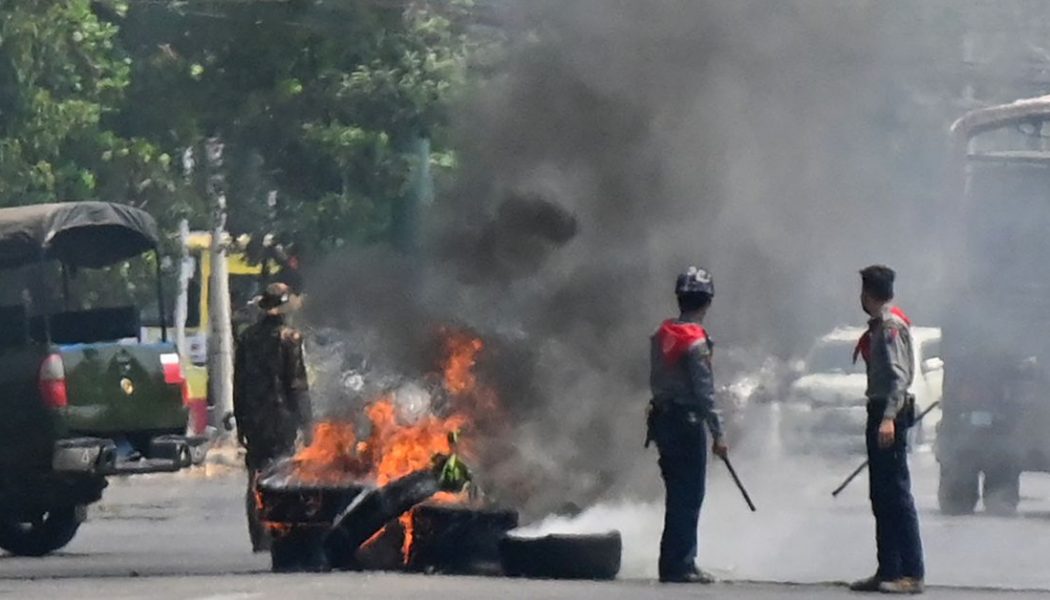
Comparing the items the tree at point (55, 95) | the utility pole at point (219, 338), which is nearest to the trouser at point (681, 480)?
Answer: the tree at point (55, 95)

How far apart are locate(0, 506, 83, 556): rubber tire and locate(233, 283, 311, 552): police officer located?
1.74 metres

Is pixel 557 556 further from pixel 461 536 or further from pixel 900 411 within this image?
pixel 900 411

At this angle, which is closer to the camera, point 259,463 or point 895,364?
point 895,364

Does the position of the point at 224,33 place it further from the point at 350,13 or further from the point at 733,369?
the point at 733,369

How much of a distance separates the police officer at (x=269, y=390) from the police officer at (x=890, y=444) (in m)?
4.17

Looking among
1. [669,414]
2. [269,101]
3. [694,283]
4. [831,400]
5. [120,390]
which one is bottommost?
[831,400]

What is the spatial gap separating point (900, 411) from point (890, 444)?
17cm

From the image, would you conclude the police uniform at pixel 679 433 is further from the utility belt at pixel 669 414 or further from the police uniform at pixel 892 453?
the police uniform at pixel 892 453

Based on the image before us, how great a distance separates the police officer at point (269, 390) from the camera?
17516 millimetres

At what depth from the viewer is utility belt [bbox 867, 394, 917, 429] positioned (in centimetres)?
1439

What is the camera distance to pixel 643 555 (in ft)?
54.2

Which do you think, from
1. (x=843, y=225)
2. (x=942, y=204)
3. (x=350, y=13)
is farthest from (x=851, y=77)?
(x=350, y=13)

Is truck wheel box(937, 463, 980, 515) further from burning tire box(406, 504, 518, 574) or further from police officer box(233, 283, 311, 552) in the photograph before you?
burning tire box(406, 504, 518, 574)

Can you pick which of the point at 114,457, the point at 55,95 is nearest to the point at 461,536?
the point at 114,457
